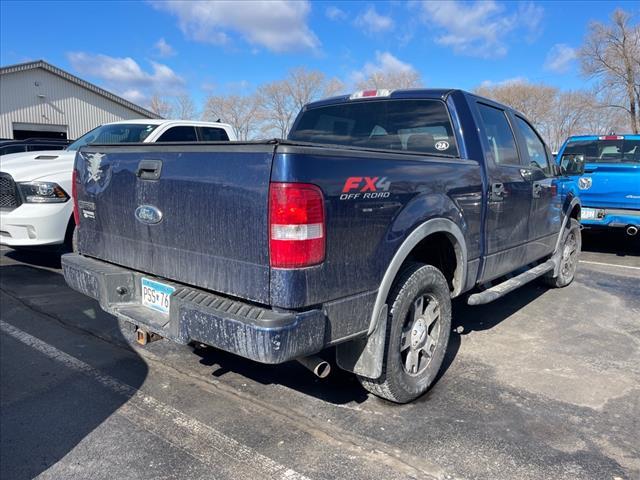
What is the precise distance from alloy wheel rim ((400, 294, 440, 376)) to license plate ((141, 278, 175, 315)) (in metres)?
1.43

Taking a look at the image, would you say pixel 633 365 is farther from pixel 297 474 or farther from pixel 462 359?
pixel 297 474

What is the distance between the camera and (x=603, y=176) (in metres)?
8.16

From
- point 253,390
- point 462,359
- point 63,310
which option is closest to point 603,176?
point 462,359

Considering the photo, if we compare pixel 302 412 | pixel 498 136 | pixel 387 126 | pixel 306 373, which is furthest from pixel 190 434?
pixel 498 136

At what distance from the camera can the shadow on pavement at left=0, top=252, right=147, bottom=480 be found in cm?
277

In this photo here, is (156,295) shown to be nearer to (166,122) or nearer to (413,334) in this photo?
(413,334)

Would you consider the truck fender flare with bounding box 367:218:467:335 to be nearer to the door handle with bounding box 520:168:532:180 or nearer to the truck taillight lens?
the truck taillight lens

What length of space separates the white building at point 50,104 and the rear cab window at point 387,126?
1036 inches

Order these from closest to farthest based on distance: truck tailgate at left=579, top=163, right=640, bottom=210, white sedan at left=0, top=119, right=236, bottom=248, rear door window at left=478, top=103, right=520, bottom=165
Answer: rear door window at left=478, top=103, right=520, bottom=165 → white sedan at left=0, top=119, right=236, bottom=248 → truck tailgate at left=579, top=163, right=640, bottom=210

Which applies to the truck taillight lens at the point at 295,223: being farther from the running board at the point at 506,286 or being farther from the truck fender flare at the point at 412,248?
the running board at the point at 506,286

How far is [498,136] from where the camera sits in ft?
14.1

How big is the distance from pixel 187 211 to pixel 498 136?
287 centimetres

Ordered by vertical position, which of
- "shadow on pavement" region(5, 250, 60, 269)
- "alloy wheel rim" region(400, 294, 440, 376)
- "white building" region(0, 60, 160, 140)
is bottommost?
"shadow on pavement" region(5, 250, 60, 269)

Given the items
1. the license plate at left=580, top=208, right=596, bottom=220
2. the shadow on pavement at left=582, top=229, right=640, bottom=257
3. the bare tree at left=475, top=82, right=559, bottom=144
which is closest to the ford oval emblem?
the license plate at left=580, top=208, right=596, bottom=220
